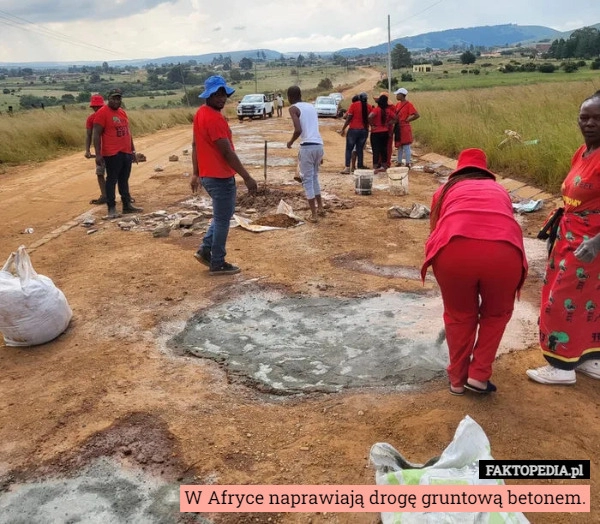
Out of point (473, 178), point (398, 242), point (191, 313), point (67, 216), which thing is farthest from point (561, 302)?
point (67, 216)

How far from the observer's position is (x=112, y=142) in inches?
286

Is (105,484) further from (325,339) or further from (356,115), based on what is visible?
(356,115)

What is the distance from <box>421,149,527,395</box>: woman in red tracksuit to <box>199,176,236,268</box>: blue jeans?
2555 millimetres

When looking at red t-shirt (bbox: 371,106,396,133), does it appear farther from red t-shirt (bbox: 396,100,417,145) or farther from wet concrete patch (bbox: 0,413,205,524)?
wet concrete patch (bbox: 0,413,205,524)

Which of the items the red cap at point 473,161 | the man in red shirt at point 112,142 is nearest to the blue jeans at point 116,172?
the man in red shirt at point 112,142

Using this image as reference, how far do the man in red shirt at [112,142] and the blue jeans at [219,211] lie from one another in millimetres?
2792

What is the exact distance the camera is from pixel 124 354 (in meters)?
3.74

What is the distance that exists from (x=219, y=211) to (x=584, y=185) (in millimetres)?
3227

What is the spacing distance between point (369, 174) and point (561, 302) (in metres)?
6.11

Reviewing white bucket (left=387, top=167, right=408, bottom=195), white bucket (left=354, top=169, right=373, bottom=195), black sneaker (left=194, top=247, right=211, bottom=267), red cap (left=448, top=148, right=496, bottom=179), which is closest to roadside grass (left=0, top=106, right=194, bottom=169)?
white bucket (left=354, top=169, right=373, bottom=195)

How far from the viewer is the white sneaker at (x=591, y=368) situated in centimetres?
332

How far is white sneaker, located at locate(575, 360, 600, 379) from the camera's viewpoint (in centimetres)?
332

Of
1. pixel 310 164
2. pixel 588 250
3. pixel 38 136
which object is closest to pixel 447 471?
pixel 588 250

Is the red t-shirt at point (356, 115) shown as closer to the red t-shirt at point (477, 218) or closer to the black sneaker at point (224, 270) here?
the black sneaker at point (224, 270)
